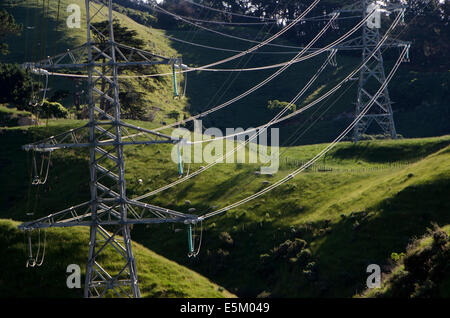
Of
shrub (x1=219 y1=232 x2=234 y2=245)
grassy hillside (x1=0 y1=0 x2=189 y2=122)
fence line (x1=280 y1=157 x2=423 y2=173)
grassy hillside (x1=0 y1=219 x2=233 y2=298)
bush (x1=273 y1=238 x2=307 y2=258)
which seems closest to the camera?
grassy hillside (x1=0 y1=219 x2=233 y2=298)

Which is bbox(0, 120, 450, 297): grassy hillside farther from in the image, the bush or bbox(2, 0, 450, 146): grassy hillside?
bbox(2, 0, 450, 146): grassy hillside

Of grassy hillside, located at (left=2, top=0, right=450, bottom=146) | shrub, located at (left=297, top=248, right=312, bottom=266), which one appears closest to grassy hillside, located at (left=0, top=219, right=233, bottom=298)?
shrub, located at (left=297, top=248, right=312, bottom=266)

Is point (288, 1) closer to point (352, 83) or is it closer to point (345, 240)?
point (352, 83)

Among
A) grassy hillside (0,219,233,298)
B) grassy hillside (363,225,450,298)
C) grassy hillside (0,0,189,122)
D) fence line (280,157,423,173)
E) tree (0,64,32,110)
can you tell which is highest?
grassy hillside (0,0,189,122)

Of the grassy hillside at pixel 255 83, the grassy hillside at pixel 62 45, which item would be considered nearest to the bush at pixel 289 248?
the grassy hillside at pixel 255 83

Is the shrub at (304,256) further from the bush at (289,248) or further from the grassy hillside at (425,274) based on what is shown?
the grassy hillside at (425,274)
